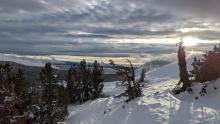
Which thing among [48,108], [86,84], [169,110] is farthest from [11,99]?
[86,84]

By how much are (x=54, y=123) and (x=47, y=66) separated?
7.43 metres

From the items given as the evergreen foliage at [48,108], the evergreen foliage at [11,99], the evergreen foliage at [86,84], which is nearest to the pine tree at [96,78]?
the evergreen foliage at [86,84]

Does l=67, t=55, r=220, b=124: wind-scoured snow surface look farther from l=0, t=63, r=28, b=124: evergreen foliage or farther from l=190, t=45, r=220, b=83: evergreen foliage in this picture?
l=0, t=63, r=28, b=124: evergreen foliage

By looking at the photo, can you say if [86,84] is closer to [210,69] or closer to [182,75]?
[182,75]

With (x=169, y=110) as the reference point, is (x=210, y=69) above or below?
above

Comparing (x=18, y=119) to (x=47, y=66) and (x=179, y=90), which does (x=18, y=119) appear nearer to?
(x=47, y=66)

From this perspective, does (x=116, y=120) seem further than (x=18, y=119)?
No

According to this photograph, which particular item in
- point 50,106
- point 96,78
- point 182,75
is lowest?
point 50,106

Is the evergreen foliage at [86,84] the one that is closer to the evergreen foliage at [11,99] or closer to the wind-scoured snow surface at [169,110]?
the evergreen foliage at [11,99]

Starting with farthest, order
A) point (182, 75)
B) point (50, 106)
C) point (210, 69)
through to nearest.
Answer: point (50, 106), point (182, 75), point (210, 69)

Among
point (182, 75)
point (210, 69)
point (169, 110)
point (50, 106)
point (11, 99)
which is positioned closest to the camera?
point (169, 110)

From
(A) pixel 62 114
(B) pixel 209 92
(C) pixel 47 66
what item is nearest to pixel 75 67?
(C) pixel 47 66

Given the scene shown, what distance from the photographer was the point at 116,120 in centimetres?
2533

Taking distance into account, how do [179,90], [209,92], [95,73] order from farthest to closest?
[95,73]
[179,90]
[209,92]
